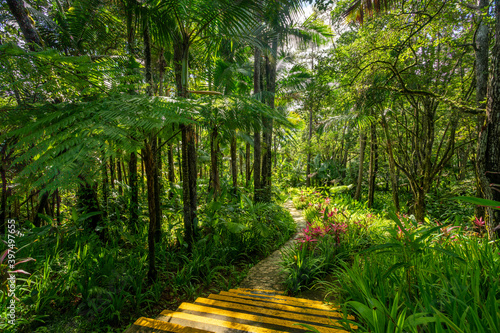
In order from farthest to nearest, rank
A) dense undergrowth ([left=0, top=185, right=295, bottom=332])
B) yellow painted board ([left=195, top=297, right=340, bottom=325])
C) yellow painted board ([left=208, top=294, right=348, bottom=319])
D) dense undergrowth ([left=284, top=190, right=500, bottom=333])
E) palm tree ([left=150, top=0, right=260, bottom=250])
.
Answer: palm tree ([left=150, top=0, right=260, bottom=250]) → dense undergrowth ([left=0, top=185, right=295, bottom=332]) → yellow painted board ([left=208, top=294, right=348, bottom=319]) → yellow painted board ([left=195, top=297, right=340, bottom=325]) → dense undergrowth ([left=284, top=190, right=500, bottom=333])

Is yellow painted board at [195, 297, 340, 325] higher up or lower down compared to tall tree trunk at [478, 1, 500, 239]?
lower down

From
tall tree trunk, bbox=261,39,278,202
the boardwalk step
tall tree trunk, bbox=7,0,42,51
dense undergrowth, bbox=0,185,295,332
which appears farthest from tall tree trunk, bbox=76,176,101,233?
tall tree trunk, bbox=261,39,278,202

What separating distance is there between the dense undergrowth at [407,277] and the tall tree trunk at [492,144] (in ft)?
1.31

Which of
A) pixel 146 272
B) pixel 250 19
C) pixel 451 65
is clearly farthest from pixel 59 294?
pixel 451 65

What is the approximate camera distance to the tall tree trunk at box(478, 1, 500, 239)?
250cm

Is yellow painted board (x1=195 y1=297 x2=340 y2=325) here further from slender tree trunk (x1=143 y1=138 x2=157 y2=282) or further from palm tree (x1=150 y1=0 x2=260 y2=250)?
palm tree (x1=150 y1=0 x2=260 y2=250)

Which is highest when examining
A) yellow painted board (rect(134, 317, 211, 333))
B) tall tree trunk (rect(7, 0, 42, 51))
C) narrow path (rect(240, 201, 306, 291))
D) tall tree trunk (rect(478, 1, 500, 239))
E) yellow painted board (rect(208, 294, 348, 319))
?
tall tree trunk (rect(7, 0, 42, 51))

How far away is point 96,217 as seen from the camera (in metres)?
3.62

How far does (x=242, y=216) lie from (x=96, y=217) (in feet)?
8.84

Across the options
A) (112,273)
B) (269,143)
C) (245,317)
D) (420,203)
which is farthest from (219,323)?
(420,203)

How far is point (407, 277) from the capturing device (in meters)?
1.62

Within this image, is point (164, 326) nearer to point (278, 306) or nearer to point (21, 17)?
point (278, 306)

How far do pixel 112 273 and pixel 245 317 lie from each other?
5.67ft

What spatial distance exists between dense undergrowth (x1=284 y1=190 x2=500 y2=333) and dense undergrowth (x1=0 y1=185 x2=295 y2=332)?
3.63 ft
